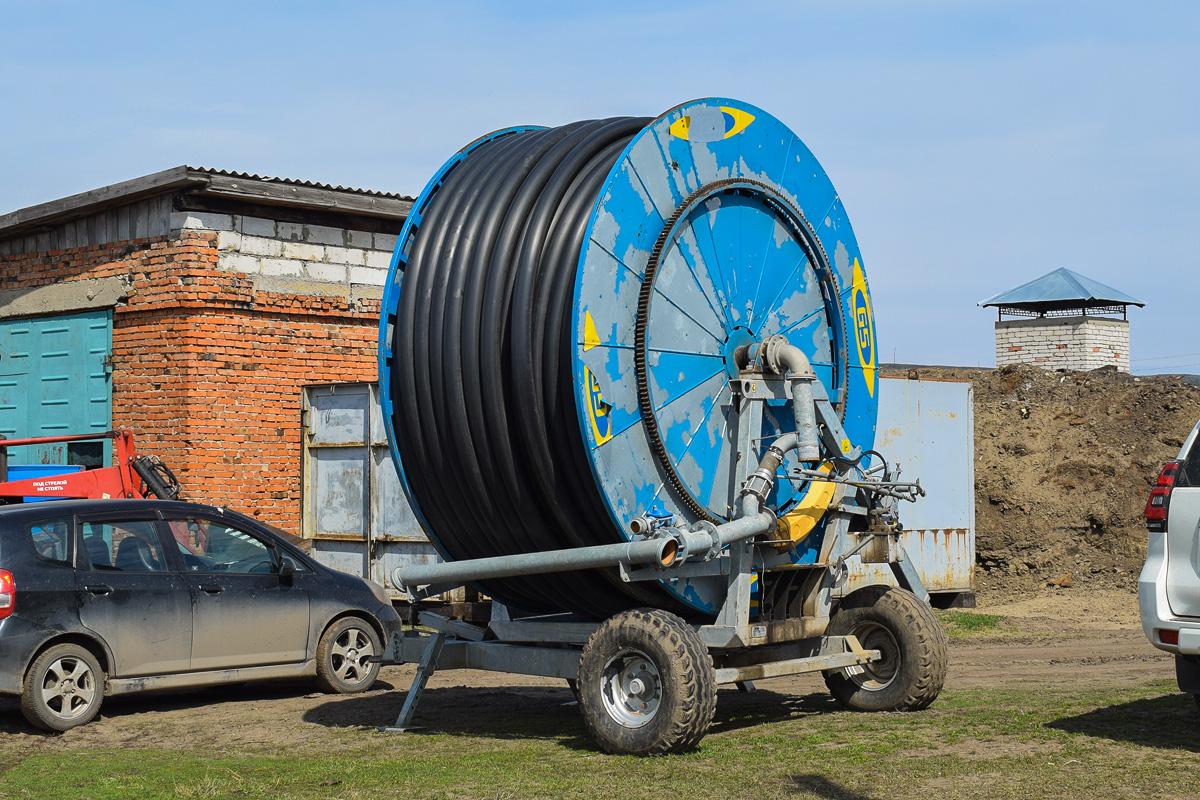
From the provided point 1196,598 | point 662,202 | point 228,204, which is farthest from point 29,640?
point 228,204

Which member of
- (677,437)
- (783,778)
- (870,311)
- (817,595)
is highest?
(870,311)

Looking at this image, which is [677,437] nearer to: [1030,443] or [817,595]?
[817,595]

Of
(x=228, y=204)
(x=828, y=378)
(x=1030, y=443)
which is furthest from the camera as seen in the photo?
(x=1030, y=443)

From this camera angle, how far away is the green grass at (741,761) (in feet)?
21.5

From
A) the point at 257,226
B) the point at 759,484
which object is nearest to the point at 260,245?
the point at 257,226

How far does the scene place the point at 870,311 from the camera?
1009cm

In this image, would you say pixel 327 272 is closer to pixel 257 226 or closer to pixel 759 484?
pixel 257 226

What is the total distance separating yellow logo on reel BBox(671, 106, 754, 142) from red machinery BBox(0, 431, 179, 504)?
8.62m

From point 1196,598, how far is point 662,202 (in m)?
3.76

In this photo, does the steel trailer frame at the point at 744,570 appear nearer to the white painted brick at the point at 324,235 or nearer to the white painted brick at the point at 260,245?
the white painted brick at the point at 260,245

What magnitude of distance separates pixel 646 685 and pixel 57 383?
13525mm

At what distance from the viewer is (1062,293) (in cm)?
3800

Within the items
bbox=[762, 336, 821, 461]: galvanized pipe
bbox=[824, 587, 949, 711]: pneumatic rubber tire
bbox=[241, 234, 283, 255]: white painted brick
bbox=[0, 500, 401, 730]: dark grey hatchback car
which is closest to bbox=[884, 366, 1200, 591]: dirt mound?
bbox=[241, 234, 283, 255]: white painted brick

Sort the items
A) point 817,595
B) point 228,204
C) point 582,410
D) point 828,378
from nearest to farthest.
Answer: point 582,410 → point 817,595 → point 828,378 → point 228,204
